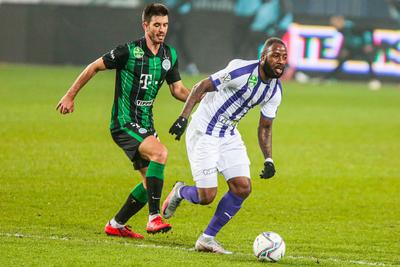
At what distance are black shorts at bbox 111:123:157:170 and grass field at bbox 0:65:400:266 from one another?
0.72 m

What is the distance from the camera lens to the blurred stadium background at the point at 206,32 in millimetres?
35938

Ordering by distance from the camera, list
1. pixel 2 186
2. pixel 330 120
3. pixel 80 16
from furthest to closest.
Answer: pixel 80 16, pixel 330 120, pixel 2 186

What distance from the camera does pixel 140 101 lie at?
959 cm

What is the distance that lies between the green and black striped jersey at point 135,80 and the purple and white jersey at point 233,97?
0.53 metres

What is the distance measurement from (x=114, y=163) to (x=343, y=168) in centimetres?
336

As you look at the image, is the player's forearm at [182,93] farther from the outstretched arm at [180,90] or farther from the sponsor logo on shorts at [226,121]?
the sponsor logo on shorts at [226,121]

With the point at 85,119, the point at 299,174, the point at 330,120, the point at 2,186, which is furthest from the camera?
the point at 330,120

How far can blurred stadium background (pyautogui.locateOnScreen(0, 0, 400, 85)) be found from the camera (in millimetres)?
35938

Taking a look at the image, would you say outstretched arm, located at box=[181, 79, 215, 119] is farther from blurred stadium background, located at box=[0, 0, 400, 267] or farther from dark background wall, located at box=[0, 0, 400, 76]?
dark background wall, located at box=[0, 0, 400, 76]

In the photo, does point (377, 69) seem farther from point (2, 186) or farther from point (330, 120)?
point (2, 186)

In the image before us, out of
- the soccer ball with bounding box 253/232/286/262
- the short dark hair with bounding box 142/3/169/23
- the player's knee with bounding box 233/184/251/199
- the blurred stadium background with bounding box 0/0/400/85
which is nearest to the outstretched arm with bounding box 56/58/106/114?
the short dark hair with bounding box 142/3/169/23

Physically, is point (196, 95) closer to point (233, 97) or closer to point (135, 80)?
point (233, 97)

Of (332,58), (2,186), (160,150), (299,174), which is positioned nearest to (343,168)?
(299,174)

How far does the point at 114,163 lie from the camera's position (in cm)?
1516
